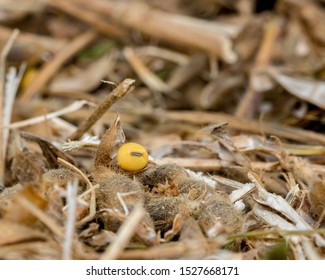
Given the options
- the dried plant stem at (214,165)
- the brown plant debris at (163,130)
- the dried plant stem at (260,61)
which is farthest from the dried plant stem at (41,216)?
the dried plant stem at (260,61)

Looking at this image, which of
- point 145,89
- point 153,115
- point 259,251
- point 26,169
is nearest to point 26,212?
point 26,169

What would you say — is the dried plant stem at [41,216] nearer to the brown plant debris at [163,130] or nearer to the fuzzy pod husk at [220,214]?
the brown plant debris at [163,130]

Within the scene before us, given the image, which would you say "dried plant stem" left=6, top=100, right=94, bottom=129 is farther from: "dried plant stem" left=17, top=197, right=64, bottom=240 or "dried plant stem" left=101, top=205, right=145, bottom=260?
"dried plant stem" left=101, top=205, right=145, bottom=260

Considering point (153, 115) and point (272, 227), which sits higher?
point (153, 115)

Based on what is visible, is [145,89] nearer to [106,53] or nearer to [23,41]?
[106,53]

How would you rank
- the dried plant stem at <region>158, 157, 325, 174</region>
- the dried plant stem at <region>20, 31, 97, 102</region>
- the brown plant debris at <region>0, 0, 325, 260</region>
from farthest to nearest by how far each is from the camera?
the dried plant stem at <region>20, 31, 97, 102</region>, the dried plant stem at <region>158, 157, 325, 174</region>, the brown plant debris at <region>0, 0, 325, 260</region>

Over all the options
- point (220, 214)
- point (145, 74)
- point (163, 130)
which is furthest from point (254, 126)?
point (220, 214)

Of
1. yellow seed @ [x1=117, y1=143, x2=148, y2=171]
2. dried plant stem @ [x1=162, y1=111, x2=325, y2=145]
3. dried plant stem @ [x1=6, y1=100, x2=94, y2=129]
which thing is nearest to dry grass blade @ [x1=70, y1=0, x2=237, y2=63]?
dried plant stem @ [x1=162, y1=111, x2=325, y2=145]
